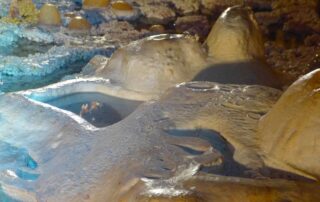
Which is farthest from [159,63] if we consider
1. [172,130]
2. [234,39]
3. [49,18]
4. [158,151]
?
[49,18]

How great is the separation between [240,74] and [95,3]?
6833mm

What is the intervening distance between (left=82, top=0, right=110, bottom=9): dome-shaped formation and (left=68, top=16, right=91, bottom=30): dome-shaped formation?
44.9 inches

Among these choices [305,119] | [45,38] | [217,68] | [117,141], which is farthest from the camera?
[45,38]

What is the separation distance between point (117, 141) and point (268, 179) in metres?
1.07

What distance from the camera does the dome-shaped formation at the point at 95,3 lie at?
10727mm

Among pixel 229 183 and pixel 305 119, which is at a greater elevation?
pixel 305 119

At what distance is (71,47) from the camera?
27.0ft

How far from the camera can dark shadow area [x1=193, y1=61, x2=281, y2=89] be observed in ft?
15.1

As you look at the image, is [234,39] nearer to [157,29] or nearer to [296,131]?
[296,131]

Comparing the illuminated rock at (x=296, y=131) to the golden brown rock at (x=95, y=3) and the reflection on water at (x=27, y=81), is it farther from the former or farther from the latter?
the golden brown rock at (x=95, y=3)

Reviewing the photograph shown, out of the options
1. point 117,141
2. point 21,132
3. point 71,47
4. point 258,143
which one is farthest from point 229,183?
point 71,47

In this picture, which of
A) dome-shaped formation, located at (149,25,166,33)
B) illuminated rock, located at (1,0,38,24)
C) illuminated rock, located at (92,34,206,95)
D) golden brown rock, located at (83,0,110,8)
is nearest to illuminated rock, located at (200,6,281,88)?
illuminated rock, located at (92,34,206,95)

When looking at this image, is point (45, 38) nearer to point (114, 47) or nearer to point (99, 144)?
point (114, 47)

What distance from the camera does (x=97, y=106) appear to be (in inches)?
170
